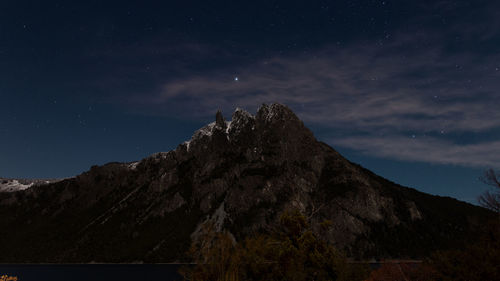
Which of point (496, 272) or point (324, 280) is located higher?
point (496, 272)

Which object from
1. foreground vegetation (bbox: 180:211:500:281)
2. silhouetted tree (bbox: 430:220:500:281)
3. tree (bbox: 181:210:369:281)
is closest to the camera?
silhouetted tree (bbox: 430:220:500:281)

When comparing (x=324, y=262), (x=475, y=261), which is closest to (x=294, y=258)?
(x=324, y=262)

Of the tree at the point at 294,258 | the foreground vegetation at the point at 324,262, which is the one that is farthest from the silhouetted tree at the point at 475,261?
the tree at the point at 294,258

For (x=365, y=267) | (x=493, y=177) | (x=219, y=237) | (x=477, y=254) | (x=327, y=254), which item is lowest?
(x=365, y=267)

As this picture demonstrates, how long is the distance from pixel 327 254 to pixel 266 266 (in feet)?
31.2

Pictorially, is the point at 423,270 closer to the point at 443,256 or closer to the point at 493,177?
the point at 443,256

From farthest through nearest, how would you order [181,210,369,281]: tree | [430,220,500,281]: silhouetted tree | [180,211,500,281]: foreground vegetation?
[181,210,369,281]: tree, [180,211,500,281]: foreground vegetation, [430,220,500,281]: silhouetted tree

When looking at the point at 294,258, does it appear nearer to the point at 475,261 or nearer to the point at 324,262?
the point at 324,262

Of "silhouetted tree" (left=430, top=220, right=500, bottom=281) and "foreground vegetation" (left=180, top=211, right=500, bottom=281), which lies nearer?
"silhouetted tree" (left=430, top=220, right=500, bottom=281)

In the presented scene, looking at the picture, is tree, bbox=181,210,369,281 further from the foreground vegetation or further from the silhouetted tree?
the silhouetted tree

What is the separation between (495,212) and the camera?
42469mm

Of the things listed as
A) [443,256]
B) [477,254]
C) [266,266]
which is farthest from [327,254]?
[477,254]

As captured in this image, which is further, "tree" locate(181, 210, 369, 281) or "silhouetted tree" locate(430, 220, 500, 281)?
"tree" locate(181, 210, 369, 281)

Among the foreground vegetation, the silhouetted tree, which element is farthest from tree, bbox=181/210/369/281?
the silhouetted tree
